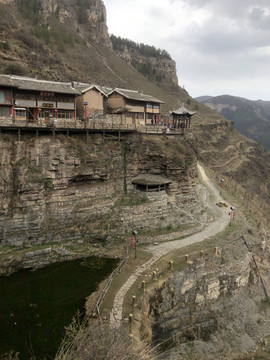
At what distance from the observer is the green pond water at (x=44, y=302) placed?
58.7ft

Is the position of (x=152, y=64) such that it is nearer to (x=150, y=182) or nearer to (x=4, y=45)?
(x=4, y=45)

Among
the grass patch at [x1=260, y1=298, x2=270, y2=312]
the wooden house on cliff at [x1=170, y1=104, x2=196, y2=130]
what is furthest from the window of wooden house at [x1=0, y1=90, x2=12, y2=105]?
the grass patch at [x1=260, y1=298, x2=270, y2=312]

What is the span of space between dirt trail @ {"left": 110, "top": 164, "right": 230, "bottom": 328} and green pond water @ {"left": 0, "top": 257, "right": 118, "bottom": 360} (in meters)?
2.79

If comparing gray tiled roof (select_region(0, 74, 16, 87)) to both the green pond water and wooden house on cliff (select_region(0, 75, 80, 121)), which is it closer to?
wooden house on cliff (select_region(0, 75, 80, 121))

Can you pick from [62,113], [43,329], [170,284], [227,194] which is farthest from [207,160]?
[43,329]

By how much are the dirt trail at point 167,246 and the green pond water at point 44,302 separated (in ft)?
9.14

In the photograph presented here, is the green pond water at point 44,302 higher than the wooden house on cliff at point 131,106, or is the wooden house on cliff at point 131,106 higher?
the wooden house on cliff at point 131,106

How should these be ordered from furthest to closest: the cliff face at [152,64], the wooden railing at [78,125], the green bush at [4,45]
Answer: the cliff face at [152,64] → the green bush at [4,45] → the wooden railing at [78,125]

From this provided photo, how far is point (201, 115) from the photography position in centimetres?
11756

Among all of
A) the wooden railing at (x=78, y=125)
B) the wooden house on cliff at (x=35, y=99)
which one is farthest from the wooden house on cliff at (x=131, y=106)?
the wooden house on cliff at (x=35, y=99)

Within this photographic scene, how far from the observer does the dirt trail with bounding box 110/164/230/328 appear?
2057 cm

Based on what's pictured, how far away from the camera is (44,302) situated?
22.0 m

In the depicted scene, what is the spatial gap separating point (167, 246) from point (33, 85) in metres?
25.5

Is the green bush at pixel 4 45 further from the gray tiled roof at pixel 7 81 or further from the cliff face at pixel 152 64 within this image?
the cliff face at pixel 152 64
